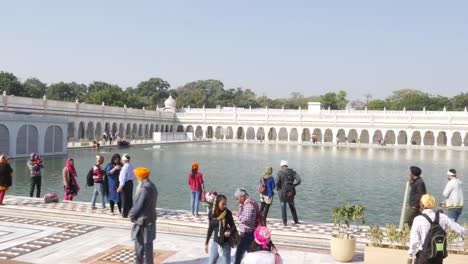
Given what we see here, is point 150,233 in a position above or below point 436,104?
below

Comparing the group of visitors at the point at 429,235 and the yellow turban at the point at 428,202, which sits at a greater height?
the yellow turban at the point at 428,202

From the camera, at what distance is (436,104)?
325ft

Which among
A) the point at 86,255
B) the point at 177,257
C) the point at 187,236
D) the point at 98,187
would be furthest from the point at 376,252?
the point at 98,187

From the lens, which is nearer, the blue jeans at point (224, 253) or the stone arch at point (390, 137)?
the blue jeans at point (224, 253)

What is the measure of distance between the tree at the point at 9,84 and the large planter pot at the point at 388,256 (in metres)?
73.1

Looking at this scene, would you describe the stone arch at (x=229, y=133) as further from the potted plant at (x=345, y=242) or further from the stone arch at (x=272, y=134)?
the potted plant at (x=345, y=242)

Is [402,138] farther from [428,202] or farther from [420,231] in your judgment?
[420,231]

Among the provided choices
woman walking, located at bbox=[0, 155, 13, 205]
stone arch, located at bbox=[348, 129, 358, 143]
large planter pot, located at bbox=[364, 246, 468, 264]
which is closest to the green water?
woman walking, located at bbox=[0, 155, 13, 205]

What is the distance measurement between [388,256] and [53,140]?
2794 cm

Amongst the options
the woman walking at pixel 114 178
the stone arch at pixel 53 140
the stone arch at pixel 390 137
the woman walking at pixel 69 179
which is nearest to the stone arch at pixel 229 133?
the stone arch at pixel 390 137

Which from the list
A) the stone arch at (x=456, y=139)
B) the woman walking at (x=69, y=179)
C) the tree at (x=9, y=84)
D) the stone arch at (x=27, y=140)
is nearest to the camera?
the woman walking at (x=69, y=179)

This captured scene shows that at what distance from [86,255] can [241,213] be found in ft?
10.7

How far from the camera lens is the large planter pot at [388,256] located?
23.1 feet

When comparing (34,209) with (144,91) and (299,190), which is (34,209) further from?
(144,91)
